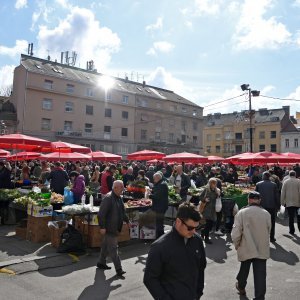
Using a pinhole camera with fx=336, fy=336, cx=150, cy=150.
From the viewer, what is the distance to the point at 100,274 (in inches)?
261

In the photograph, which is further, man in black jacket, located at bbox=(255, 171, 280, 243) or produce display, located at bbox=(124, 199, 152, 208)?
produce display, located at bbox=(124, 199, 152, 208)

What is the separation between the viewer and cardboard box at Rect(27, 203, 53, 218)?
28.9ft

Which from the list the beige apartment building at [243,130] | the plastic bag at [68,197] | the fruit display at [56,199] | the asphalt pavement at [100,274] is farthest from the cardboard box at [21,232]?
the beige apartment building at [243,130]

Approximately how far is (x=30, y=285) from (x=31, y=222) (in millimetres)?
3167

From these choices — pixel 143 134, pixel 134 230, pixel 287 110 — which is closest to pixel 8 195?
pixel 134 230

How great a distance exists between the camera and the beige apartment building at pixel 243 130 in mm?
62531

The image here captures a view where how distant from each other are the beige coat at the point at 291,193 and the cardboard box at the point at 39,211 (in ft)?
22.7

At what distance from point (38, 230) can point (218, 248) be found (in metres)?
4.71

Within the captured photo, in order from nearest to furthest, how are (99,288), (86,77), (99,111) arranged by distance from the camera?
(99,288)
(86,77)
(99,111)

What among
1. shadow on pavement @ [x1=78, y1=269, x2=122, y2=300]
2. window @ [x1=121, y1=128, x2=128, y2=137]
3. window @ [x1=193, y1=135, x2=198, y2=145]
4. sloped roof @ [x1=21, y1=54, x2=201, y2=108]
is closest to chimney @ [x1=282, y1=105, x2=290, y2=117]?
sloped roof @ [x1=21, y1=54, x2=201, y2=108]

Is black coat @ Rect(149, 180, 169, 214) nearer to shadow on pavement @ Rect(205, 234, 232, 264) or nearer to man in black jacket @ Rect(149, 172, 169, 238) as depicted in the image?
man in black jacket @ Rect(149, 172, 169, 238)

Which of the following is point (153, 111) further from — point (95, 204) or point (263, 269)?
point (263, 269)

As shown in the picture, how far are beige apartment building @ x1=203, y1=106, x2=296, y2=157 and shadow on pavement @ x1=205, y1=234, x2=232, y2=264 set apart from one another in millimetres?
53241

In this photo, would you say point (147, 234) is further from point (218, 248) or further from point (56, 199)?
point (56, 199)
